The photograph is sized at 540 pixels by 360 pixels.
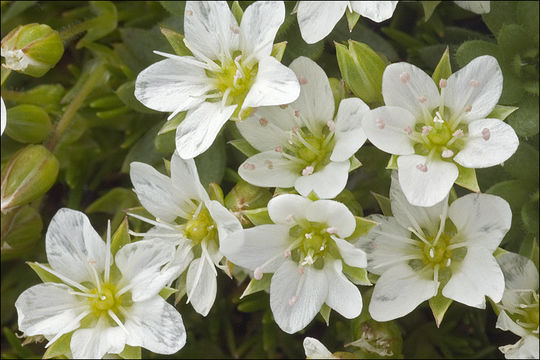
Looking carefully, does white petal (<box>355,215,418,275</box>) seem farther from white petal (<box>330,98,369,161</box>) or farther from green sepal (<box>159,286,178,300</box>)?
green sepal (<box>159,286,178,300</box>)

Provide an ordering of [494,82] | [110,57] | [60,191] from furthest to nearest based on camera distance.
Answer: [60,191] → [110,57] → [494,82]

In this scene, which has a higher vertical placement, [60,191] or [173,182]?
[173,182]

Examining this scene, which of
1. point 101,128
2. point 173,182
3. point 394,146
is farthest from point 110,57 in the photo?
point 394,146

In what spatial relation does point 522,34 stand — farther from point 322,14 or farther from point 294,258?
point 294,258

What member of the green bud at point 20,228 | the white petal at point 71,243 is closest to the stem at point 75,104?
the green bud at point 20,228

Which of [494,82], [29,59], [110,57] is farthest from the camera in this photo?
[110,57]

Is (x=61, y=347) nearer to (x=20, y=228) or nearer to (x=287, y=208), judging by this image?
(x=20, y=228)

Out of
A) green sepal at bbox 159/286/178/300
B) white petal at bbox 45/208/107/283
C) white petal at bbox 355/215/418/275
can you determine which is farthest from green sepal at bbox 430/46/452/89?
white petal at bbox 45/208/107/283

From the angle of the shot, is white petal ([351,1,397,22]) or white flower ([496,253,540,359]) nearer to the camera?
white petal ([351,1,397,22])

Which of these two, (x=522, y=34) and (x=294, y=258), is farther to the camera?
(x=522, y=34)
